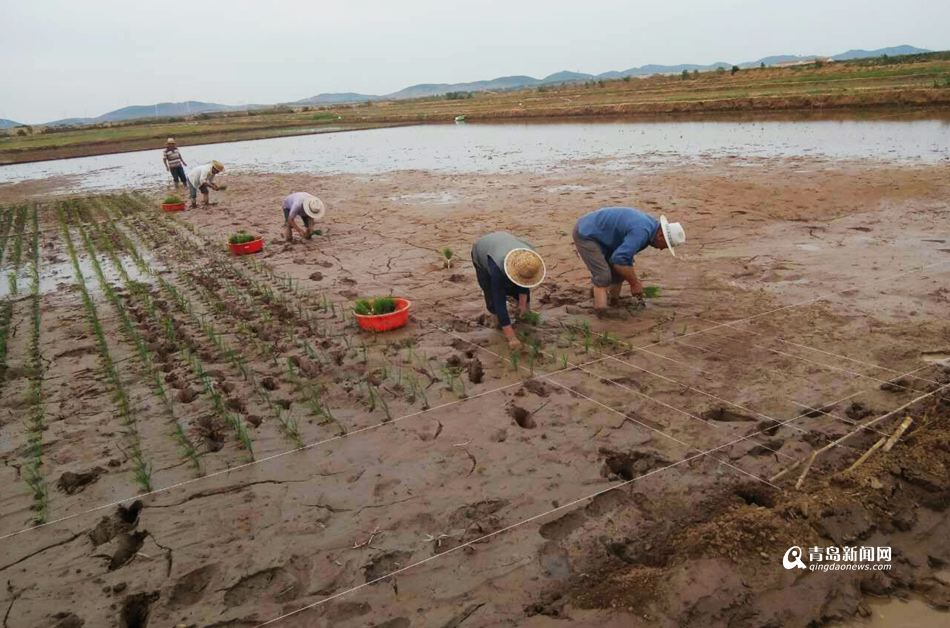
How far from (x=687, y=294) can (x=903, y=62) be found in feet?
128

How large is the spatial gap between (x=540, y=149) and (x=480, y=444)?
18443 millimetres

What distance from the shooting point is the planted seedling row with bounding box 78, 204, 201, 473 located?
4184 mm

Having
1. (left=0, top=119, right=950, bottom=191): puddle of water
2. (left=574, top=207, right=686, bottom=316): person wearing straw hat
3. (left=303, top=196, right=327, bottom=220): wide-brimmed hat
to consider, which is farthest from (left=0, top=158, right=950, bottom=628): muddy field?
(left=0, top=119, right=950, bottom=191): puddle of water

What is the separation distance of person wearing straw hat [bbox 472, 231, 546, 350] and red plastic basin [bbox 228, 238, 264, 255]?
4.97 metres

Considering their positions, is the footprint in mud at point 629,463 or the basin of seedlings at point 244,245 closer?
the footprint in mud at point 629,463

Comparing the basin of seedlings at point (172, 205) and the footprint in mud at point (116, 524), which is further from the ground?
the basin of seedlings at point (172, 205)

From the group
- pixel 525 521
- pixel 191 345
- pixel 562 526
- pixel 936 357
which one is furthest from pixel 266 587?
pixel 936 357

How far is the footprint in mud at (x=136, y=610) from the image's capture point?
9.30 ft

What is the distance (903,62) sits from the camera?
3491 centimetres

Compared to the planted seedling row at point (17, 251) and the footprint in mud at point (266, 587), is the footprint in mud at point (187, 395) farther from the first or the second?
the planted seedling row at point (17, 251)

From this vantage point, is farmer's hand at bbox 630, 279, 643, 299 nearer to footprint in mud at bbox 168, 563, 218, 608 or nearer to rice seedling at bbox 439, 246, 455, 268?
rice seedling at bbox 439, 246, 455, 268

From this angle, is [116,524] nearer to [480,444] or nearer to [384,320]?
[480,444]

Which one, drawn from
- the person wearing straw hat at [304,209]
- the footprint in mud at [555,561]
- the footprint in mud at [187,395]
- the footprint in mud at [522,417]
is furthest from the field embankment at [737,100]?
the footprint in mud at [187,395]

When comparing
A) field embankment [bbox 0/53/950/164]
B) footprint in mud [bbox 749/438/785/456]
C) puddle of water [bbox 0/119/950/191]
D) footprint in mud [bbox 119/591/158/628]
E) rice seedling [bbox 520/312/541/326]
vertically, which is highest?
field embankment [bbox 0/53/950/164]
